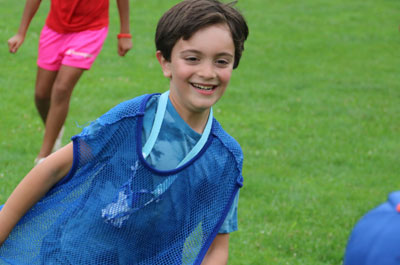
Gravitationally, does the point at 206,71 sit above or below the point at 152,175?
above

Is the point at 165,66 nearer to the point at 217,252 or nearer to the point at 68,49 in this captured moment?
the point at 217,252

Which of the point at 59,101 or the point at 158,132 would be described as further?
the point at 59,101

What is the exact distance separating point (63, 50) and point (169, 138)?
3691 mm

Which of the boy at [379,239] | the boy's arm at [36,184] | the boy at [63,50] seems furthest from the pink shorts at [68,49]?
the boy at [379,239]

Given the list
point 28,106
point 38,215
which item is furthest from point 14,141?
point 38,215

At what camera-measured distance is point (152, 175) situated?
3.02 meters

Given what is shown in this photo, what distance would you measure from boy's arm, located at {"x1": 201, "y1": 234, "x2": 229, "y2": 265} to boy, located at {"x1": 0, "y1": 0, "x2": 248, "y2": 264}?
0.24 feet

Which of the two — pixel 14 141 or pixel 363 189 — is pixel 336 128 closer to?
pixel 363 189

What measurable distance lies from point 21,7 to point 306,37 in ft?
18.8

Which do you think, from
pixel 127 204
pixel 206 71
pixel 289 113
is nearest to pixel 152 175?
pixel 127 204

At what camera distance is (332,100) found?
1038 cm

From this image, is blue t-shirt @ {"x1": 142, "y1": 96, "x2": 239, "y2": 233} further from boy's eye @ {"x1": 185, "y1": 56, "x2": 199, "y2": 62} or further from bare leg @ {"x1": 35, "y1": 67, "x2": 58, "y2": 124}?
bare leg @ {"x1": 35, "y1": 67, "x2": 58, "y2": 124}

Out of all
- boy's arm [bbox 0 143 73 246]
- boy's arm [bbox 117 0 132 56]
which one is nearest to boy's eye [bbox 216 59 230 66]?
boy's arm [bbox 0 143 73 246]

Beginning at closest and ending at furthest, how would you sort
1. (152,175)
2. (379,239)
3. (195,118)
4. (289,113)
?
(379,239), (152,175), (195,118), (289,113)
